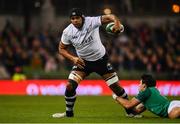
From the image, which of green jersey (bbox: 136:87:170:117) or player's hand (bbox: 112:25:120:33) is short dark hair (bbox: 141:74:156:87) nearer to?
green jersey (bbox: 136:87:170:117)

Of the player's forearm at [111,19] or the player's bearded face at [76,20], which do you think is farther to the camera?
the player's bearded face at [76,20]

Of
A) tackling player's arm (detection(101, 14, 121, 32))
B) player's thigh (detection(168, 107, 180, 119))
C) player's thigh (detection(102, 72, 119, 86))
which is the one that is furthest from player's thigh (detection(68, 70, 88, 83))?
player's thigh (detection(168, 107, 180, 119))

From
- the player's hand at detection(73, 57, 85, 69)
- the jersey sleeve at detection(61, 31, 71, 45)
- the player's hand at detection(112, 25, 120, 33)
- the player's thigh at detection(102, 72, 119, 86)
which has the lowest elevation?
the player's thigh at detection(102, 72, 119, 86)

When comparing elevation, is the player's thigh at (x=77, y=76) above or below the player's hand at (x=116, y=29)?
below

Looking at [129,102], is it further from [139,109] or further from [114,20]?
[114,20]

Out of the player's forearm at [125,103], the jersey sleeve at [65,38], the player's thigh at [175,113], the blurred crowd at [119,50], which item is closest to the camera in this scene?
the player's thigh at [175,113]

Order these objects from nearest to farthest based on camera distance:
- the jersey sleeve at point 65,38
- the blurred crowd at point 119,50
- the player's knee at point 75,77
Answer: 1. the player's knee at point 75,77
2. the jersey sleeve at point 65,38
3. the blurred crowd at point 119,50

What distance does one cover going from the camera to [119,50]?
28844 mm

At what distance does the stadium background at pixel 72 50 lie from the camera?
26.5 metres

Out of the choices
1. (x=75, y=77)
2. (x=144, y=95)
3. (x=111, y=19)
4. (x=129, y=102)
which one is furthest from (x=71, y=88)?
(x=111, y=19)

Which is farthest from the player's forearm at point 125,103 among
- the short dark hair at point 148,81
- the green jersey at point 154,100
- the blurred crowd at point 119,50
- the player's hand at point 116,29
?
the blurred crowd at point 119,50

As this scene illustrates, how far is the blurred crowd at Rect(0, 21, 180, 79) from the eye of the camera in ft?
92.6

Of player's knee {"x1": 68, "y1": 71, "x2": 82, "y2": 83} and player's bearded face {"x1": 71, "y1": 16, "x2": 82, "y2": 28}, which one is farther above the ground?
player's bearded face {"x1": 71, "y1": 16, "x2": 82, "y2": 28}

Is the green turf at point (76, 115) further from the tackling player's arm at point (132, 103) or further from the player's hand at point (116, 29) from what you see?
the player's hand at point (116, 29)
